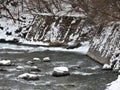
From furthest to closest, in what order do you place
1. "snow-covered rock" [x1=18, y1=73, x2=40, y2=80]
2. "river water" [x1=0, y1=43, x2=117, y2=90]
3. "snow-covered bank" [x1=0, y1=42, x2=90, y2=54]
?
"snow-covered bank" [x1=0, y1=42, x2=90, y2=54], "snow-covered rock" [x1=18, y1=73, x2=40, y2=80], "river water" [x1=0, y1=43, x2=117, y2=90]

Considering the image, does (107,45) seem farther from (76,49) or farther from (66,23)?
(66,23)

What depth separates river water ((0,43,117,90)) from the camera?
49.7ft

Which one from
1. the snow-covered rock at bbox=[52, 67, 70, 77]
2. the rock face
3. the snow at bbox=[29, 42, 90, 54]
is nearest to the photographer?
the snow-covered rock at bbox=[52, 67, 70, 77]

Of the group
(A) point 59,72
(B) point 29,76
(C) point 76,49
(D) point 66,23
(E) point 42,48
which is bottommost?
(E) point 42,48

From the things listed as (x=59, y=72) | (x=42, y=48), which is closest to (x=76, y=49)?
(x=42, y=48)

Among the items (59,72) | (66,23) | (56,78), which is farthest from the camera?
(66,23)

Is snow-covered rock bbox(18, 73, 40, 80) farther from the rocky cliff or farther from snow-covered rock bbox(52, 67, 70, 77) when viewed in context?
the rocky cliff

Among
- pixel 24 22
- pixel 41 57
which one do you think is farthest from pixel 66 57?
pixel 24 22

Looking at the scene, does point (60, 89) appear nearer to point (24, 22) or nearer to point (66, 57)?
point (66, 57)

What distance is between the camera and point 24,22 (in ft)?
117

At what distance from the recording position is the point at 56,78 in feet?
54.7

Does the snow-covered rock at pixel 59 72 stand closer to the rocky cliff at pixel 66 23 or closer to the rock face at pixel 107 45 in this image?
the rock face at pixel 107 45

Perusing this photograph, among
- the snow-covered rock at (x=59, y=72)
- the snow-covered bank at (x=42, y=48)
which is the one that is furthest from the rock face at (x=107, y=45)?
the snow-covered rock at (x=59, y=72)

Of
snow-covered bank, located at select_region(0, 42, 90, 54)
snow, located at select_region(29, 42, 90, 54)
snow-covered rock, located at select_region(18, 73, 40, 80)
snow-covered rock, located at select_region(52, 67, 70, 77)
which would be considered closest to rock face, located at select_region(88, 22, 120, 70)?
snow, located at select_region(29, 42, 90, 54)
